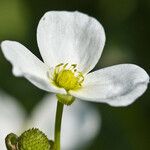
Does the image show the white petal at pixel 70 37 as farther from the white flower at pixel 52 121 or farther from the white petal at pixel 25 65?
the white flower at pixel 52 121

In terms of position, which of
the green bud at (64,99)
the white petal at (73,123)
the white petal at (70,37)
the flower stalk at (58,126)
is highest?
the white petal at (70,37)

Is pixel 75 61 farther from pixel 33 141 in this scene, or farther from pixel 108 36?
pixel 108 36

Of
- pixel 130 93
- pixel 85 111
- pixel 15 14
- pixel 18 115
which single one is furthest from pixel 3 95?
pixel 130 93

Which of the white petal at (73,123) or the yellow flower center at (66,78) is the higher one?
the yellow flower center at (66,78)

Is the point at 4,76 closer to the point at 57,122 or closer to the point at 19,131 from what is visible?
the point at 19,131

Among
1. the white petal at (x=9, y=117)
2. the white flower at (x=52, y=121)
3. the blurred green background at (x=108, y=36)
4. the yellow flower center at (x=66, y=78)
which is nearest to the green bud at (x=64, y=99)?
the yellow flower center at (x=66, y=78)

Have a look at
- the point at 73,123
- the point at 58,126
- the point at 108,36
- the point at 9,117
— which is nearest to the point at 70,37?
the point at 58,126
